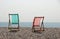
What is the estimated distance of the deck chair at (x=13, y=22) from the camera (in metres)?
5.11

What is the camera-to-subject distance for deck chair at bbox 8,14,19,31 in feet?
16.8

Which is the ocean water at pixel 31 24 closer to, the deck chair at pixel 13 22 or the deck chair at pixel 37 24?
the deck chair at pixel 13 22

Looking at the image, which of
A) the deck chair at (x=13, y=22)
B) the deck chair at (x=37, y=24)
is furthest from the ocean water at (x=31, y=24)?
the deck chair at (x=37, y=24)

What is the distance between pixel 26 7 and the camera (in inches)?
218

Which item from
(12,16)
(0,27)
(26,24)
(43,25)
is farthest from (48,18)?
(0,27)

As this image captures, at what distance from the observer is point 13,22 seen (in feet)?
16.8

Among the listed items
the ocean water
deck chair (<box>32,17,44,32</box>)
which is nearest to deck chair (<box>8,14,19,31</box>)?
the ocean water

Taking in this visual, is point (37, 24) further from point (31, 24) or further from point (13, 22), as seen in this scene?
point (13, 22)

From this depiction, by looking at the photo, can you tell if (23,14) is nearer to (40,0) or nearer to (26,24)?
(26,24)

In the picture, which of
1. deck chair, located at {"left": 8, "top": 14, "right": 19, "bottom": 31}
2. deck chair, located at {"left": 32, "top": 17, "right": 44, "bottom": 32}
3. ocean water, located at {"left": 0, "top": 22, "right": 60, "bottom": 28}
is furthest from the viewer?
ocean water, located at {"left": 0, "top": 22, "right": 60, "bottom": 28}

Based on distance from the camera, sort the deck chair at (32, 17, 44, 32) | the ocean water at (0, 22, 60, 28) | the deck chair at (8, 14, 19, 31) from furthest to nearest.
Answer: the ocean water at (0, 22, 60, 28), the deck chair at (8, 14, 19, 31), the deck chair at (32, 17, 44, 32)

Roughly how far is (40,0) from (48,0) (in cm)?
27

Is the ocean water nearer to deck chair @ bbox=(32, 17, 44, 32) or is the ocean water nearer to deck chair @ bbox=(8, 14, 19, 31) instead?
deck chair @ bbox=(8, 14, 19, 31)

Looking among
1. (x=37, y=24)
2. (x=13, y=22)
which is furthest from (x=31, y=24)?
(x=13, y=22)
